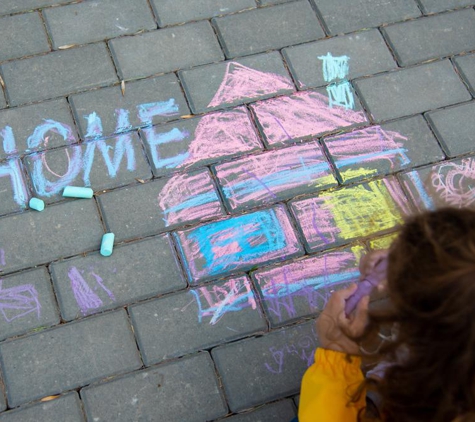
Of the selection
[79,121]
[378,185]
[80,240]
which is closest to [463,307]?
[378,185]

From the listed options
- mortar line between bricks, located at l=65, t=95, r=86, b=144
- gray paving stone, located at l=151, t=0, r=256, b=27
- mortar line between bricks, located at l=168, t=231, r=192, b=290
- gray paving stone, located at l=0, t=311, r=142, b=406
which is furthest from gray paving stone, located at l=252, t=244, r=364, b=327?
gray paving stone, located at l=151, t=0, r=256, b=27

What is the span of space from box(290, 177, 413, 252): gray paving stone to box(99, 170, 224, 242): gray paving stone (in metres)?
0.32

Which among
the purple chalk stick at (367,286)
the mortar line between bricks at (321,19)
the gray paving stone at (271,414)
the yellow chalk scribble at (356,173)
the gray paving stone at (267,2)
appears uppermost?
the gray paving stone at (267,2)

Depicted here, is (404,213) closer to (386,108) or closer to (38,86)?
(386,108)

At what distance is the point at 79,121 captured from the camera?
7.77 feet

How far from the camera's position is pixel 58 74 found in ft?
8.06

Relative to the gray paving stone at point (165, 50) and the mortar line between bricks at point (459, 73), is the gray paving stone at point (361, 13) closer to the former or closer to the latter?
the mortar line between bricks at point (459, 73)

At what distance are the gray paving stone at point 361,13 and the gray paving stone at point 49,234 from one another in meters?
1.32

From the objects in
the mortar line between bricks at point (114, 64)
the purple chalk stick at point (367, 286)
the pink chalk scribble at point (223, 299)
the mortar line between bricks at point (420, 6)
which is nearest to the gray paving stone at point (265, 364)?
the pink chalk scribble at point (223, 299)

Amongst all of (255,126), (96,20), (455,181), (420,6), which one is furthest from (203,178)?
(420,6)

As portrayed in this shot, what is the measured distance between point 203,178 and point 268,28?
792 millimetres

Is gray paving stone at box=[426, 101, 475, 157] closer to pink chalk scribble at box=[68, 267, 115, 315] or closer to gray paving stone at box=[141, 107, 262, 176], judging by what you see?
gray paving stone at box=[141, 107, 262, 176]

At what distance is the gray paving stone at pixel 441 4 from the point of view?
9.11 feet

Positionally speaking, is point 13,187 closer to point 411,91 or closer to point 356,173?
point 356,173
